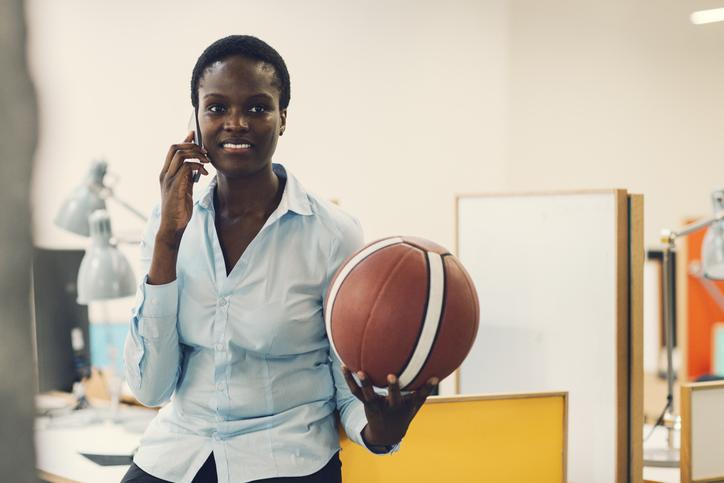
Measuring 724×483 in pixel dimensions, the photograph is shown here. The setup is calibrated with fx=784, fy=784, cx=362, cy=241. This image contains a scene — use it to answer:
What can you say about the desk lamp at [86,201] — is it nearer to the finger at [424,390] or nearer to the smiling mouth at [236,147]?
the smiling mouth at [236,147]

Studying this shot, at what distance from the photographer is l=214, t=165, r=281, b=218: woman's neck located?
1.50 meters

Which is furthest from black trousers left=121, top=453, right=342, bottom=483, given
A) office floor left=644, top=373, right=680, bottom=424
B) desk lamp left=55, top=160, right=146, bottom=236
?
office floor left=644, top=373, right=680, bottom=424

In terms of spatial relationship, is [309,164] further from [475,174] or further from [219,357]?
[219,357]

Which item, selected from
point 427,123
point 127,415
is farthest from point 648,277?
point 127,415

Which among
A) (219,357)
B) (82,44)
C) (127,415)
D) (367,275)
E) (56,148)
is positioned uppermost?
(82,44)

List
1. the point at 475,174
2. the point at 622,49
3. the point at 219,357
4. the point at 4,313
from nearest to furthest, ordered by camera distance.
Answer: the point at 4,313
the point at 219,357
the point at 475,174
the point at 622,49

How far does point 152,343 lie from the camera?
139cm

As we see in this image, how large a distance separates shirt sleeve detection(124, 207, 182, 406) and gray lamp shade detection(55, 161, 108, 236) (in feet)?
3.22

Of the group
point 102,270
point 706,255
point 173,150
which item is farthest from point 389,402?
point 706,255

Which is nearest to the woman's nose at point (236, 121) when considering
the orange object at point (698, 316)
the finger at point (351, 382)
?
the finger at point (351, 382)

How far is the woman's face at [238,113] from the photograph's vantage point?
1.40m

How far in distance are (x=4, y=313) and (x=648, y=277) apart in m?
4.59

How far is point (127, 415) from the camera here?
8.29ft

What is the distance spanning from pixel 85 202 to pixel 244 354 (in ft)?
3.86
